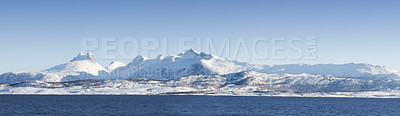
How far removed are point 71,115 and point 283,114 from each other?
76.7 meters

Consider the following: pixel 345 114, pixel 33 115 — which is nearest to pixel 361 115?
pixel 345 114

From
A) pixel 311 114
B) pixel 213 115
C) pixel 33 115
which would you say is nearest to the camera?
pixel 33 115

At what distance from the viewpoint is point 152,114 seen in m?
151

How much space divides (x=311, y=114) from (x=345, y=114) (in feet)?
47.7

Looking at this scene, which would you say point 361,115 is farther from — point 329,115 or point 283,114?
point 283,114

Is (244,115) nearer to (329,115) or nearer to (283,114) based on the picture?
(283,114)

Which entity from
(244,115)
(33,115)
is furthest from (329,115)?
(33,115)

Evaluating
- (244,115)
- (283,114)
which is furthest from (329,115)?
(244,115)

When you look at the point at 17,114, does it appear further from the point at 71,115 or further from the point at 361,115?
the point at 361,115

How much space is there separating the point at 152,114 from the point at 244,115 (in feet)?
108

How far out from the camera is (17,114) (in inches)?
5561

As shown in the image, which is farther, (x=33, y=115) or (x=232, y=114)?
(x=232, y=114)

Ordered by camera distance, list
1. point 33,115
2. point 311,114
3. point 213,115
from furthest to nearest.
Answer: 1. point 311,114
2. point 213,115
3. point 33,115

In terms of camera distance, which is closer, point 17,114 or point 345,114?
point 17,114
